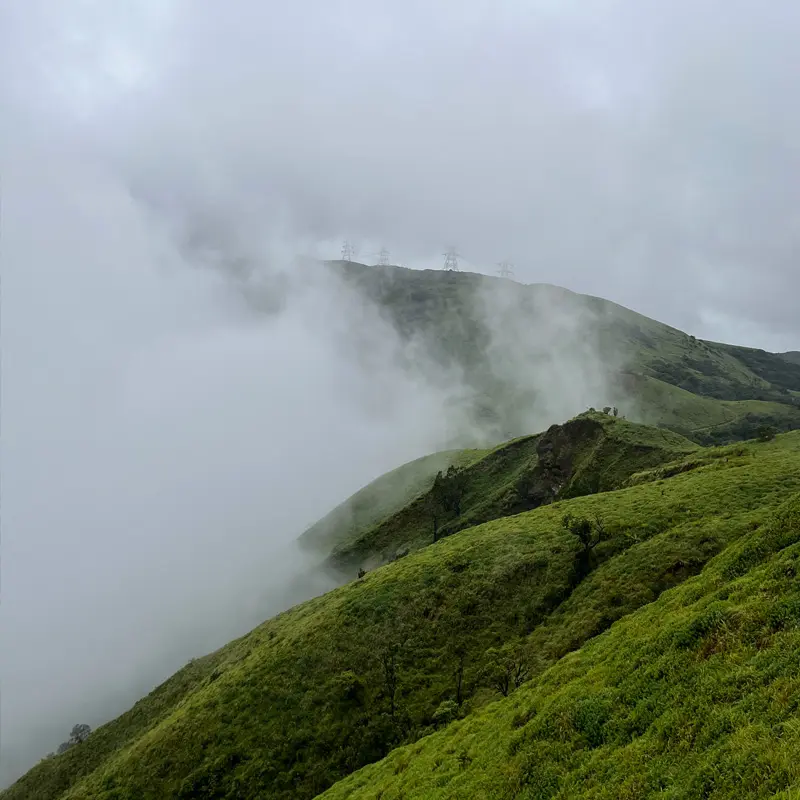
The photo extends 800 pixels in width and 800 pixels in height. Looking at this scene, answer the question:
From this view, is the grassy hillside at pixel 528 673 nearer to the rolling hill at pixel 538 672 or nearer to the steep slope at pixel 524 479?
the rolling hill at pixel 538 672

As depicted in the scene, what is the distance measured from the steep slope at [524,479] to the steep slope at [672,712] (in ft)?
196

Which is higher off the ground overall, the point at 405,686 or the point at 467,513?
the point at 467,513

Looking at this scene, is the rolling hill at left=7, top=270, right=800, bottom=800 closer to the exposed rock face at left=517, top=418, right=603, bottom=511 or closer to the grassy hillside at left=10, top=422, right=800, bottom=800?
the grassy hillside at left=10, top=422, right=800, bottom=800

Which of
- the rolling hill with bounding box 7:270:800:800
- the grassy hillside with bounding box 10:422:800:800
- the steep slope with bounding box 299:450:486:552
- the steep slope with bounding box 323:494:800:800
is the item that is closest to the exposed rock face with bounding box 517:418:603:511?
the rolling hill with bounding box 7:270:800:800

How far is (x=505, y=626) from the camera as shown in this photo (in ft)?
158

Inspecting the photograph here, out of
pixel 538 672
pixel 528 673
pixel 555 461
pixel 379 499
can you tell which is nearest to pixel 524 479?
pixel 555 461

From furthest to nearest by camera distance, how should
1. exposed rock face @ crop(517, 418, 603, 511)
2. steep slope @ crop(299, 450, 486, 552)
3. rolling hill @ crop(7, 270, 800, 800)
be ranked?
1. steep slope @ crop(299, 450, 486, 552)
2. exposed rock face @ crop(517, 418, 603, 511)
3. rolling hill @ crop(7, 270, 800, 800)

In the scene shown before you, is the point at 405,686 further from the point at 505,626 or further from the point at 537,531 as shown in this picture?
the point at 537,531

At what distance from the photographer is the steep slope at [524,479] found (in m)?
96.0

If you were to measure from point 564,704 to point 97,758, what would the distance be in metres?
68.5

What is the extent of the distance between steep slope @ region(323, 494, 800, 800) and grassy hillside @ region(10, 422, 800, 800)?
3.3 inches

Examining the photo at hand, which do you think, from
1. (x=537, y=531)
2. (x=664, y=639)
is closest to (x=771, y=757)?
(x=664, y=639)

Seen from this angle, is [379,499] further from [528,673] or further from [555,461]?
[528,673]

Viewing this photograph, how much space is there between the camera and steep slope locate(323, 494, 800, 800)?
1435 cm
